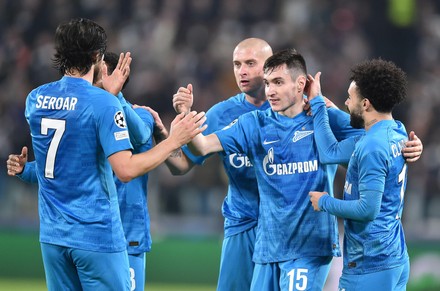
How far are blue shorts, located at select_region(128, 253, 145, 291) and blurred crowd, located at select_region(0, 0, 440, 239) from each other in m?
6.33

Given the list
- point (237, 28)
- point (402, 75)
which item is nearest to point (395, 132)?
point (402, 75)

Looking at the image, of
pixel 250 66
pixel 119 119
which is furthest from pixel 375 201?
pixel 250 66

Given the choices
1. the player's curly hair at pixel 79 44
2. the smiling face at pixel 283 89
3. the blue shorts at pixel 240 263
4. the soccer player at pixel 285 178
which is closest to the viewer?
the player's curly hair at pixel 79 44

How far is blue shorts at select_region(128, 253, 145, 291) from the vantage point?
19.6 feet

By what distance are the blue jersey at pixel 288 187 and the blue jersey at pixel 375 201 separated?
0.88 ft

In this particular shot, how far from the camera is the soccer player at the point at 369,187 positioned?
487 centimetres

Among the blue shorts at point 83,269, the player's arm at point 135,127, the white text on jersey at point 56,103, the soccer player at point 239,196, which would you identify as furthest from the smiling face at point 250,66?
the blue shorts at point 83,269

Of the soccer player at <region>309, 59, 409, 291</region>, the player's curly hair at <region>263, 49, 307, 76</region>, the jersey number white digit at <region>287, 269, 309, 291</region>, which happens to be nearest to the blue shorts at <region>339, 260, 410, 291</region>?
the soccer player at <region>309, 59, 409, 291</region>

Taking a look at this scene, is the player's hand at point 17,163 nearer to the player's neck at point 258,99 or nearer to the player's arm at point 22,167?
the player's arm at point 22,167

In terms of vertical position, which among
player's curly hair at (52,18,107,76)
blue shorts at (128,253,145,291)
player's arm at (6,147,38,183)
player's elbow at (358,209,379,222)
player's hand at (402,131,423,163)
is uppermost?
player's curly hair at (52,18,107,76)

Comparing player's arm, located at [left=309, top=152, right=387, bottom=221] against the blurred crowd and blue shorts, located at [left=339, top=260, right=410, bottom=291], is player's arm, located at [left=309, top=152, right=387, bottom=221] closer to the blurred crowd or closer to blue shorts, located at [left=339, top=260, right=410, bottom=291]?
blue shorts, located at [left=339, top=260, right=410, bottom=291]

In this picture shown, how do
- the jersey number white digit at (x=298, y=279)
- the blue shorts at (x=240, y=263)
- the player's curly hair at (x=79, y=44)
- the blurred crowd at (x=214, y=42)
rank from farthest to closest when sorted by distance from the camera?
the blurred crowd at (x=214, y=42) < the blue shorts at (x=240, y=263) < the jersey number white digit at (x=298, y=279) < the player's curly hair at (x=79, y=44)

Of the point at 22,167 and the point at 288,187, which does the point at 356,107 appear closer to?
the point at 288,187

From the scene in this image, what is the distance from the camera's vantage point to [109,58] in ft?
19.8
